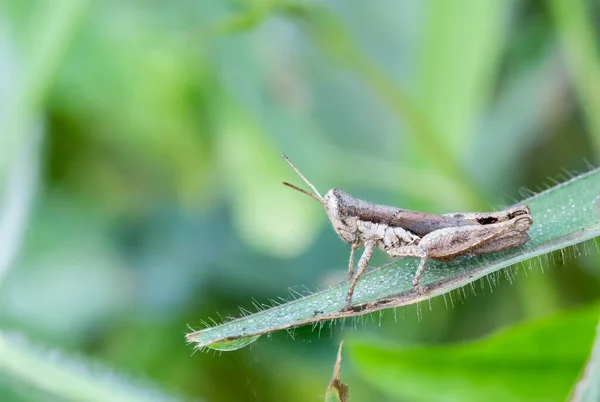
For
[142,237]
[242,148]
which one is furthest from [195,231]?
[242,148]

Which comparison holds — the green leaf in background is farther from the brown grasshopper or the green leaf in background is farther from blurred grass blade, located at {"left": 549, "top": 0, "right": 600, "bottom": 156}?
blurred grass blade, located at {"left": 549, "top": 0, "right": 600, "bottom": 156}

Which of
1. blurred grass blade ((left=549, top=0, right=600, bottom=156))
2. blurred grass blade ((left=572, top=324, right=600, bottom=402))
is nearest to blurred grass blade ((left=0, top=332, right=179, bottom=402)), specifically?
blurred grass blade ((left=572, top=324, right=600, bottom=402))

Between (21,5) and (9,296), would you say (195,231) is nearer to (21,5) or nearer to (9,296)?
(9,296)

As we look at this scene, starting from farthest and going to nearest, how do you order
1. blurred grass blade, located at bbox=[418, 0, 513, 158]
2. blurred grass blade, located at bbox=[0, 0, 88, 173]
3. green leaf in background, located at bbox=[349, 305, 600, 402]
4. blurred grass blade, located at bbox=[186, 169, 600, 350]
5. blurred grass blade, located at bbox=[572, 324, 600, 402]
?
blurred grass blade, located at bbox=[418, 0, 513, 158], blurred grass blade, located at bbox=[0, 0, 88, 173], green leaf in background, located at bbox=[349, 305, 600, 402], blurred grass blade, located at bbox=[186, 169, 600, 350], blurred grass blade, located at bbox=[572, 324, 600, 402]

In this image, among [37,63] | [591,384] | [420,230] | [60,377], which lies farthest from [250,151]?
[591,384]

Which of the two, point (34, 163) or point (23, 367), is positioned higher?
point (34, 163)

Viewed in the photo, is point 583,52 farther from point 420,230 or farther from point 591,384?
point 591,384
